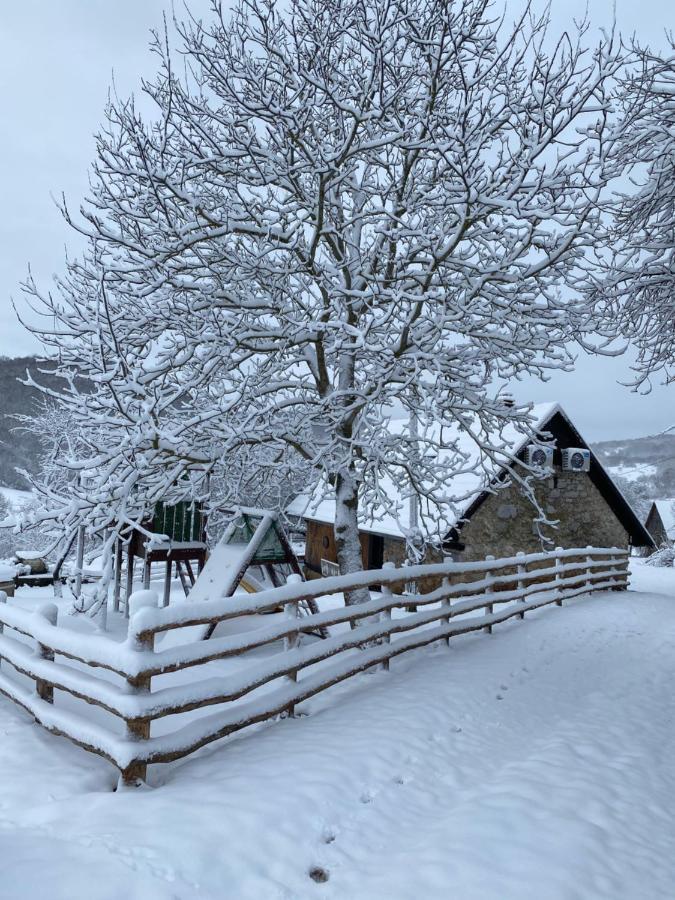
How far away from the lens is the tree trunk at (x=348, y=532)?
326 inches

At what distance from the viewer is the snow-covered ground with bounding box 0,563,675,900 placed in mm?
2979

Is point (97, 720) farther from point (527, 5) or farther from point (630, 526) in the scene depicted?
point (630, 526)

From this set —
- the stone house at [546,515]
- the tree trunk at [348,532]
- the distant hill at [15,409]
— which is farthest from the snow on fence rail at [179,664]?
the distant hill at [15,409]

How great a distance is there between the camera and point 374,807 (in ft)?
12.6

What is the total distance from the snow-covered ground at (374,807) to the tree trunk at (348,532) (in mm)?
2068

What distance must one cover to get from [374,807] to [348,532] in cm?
469

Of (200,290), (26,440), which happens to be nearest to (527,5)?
(200,290)

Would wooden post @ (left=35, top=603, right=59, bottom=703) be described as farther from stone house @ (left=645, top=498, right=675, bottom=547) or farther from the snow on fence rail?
stone house @ (left=645, top=498, right=675, bottom=547)

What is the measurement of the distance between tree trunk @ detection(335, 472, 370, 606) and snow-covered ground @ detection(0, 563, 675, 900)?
2.07 meters

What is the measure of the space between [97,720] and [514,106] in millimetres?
7763

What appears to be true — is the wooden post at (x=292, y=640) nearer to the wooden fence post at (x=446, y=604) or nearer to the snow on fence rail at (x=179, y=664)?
the snow on fence rail at (x=179, y=664)

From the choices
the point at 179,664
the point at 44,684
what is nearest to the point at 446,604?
the point at 179,664

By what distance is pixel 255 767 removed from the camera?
4.11 m

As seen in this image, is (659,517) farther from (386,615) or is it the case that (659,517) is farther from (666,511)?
(386,615)
